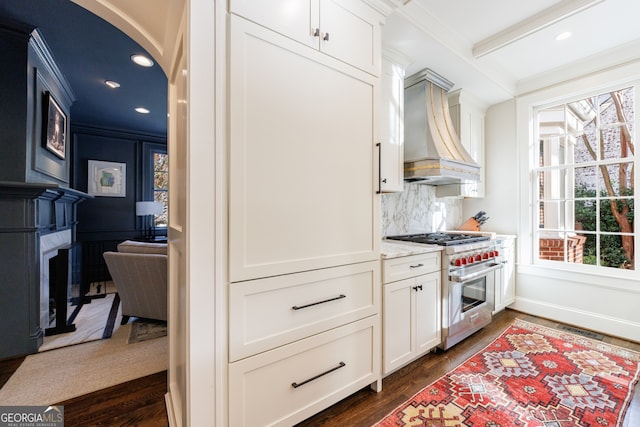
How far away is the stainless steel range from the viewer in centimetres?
231

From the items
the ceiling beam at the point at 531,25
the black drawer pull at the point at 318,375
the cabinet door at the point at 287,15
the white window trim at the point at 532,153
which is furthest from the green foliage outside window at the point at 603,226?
the cabinet door at the point at 287,15

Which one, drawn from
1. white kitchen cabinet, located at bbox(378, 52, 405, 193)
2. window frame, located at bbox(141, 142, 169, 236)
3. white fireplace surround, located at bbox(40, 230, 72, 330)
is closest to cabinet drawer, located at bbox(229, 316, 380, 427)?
white kitchen cabinet, located at bbox(378, 52, 405, 193)

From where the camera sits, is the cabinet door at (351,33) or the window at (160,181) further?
the window at (160,181)

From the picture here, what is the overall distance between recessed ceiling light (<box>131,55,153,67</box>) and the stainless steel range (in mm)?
3155

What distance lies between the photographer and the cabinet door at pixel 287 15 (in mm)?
1211

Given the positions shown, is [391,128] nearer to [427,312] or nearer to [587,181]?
[427,312]

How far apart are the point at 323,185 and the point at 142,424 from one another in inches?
69.1

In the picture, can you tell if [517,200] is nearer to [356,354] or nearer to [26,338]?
[356,354]

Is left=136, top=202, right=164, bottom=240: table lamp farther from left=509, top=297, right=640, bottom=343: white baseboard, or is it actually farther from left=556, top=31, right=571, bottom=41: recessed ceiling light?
left=556, top=31, right=571, bottom=41: recessed ceiling light

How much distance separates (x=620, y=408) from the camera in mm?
1679

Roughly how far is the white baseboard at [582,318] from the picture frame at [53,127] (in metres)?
5.70

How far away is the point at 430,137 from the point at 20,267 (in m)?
3.90

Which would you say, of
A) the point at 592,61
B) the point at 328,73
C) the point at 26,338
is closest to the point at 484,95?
the point at 592,61

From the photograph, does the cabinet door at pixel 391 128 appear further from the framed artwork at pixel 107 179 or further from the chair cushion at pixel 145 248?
the framed artwork at pixel 107 179
